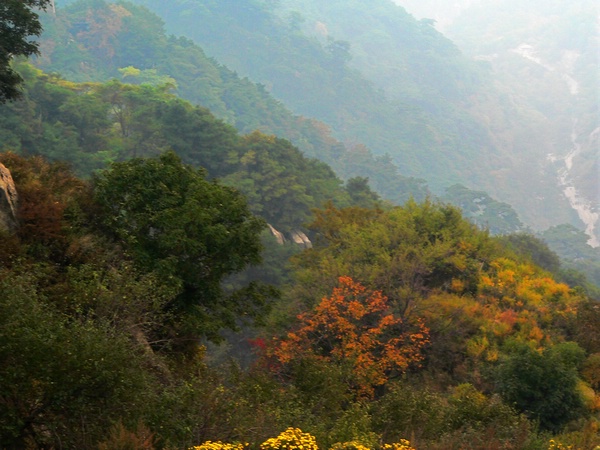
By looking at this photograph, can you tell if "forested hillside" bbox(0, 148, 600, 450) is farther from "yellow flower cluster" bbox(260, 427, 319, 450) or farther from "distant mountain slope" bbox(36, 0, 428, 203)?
"distant mountain slope" bbox(36, 0, 428, 203)

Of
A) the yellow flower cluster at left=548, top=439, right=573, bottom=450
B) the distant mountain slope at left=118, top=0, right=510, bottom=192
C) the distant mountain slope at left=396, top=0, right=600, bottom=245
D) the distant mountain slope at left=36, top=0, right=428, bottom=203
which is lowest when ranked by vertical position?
the yellow flower cluster at left=548, top=439, right=573, bottom=450

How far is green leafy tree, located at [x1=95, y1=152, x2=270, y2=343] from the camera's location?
17.8m

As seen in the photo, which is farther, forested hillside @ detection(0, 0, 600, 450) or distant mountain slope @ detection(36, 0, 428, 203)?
distant mountain slope @ detection(36, 0, 428, 203)

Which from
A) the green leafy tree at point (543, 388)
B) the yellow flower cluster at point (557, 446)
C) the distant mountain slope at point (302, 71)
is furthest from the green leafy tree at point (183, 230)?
the distant mountain slope at point (302, 71)

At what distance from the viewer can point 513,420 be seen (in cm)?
1605

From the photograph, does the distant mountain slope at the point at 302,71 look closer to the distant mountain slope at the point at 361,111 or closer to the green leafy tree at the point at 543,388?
the distant mountain slope at the point at 361,111

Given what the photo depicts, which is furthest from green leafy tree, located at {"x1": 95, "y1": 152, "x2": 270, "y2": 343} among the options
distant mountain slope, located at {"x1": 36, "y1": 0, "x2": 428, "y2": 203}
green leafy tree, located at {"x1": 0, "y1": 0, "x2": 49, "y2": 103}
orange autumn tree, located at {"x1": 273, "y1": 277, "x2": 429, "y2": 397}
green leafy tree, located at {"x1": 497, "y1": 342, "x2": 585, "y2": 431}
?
distant mountain slope, located at {"x1": 36, "y1": 0, "x2": 428, "y2": 203}

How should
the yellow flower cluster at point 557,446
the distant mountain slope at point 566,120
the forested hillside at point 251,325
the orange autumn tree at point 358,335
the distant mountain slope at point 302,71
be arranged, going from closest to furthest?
1. the forested hillside at point 251,325
2. the yellow flower cluster at point 557,446
3. the orange autumn tree at point 358,335
4. the distant mountain slope at point 566,120
5. the distant mountain slope at point 302,71

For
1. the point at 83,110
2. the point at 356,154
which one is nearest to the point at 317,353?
the point at 83,110

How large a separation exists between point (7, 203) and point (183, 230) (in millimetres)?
4010

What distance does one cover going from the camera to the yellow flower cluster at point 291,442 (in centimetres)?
934

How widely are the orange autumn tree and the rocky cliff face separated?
9.91 m

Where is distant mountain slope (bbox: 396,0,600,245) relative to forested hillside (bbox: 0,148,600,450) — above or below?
above

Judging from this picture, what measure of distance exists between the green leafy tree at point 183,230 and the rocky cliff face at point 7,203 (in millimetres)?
2219
